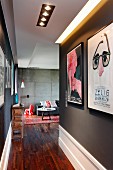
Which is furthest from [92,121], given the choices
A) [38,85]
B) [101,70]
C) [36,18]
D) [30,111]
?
[38,85]

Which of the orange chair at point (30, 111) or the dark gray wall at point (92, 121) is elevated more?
the dark gray wall at point (92, 121)

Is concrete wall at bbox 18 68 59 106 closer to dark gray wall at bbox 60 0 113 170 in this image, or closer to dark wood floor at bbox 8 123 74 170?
dark wood floor at bbox 8 123 74 170

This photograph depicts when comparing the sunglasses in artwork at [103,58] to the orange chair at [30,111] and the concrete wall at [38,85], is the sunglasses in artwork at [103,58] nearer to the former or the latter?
the orange chair at [30,111]

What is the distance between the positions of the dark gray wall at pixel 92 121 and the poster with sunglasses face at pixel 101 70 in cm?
10

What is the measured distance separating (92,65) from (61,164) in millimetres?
1852

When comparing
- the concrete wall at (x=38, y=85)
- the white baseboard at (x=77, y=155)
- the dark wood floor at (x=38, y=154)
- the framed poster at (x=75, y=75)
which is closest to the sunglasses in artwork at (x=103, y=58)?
the framed poster at (x=75, y=75)

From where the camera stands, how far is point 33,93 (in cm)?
878

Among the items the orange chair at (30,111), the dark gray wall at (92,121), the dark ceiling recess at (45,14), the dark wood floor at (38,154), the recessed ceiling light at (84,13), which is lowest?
the dark wood floor at (38,154)

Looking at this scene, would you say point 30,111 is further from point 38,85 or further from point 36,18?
point 36,18

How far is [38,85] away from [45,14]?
6845mm

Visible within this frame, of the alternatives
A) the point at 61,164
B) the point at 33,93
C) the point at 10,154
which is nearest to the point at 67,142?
the point at 61,164

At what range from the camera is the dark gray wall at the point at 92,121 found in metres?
1.71

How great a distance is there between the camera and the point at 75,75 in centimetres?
269

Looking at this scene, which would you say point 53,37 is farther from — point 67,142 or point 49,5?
point 67,142
